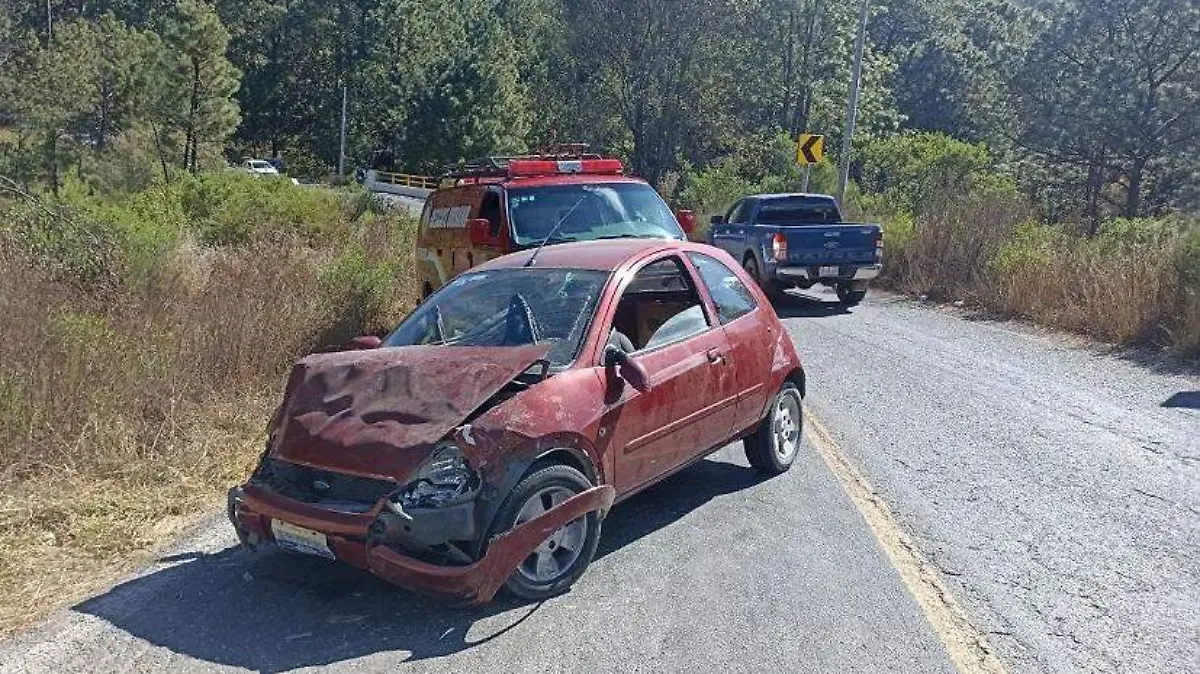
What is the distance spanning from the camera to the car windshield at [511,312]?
5.24m

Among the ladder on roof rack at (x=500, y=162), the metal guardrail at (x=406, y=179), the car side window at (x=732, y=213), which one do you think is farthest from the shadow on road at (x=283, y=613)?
the metal guardrail at (x=406, y=179)

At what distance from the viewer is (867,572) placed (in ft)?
16.3

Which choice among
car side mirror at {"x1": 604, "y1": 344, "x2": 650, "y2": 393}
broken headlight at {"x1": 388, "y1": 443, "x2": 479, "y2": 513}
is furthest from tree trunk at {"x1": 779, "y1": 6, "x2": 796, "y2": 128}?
broken headlight at {"x1": 388, "y1": 443, "x2": 479, "y2": 513}

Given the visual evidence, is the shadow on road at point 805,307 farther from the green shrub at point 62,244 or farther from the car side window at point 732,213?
the green shrub at point 62,244

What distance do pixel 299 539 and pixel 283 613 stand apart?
0.37m

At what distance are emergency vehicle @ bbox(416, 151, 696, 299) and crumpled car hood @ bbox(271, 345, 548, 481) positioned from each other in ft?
13.3

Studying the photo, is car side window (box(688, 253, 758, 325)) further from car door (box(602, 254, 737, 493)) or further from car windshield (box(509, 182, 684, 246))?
car windshield (box(509, 182, 684, 246))

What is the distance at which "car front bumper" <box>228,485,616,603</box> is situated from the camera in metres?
4.16

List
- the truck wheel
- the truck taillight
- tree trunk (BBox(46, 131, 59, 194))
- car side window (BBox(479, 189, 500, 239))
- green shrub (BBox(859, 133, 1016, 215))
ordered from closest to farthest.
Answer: car side window (BBox(479, 189, 500, 239)) < the truck taillight < the truck wheel < green shrub (BBox(859, 133, 1016, 215)) < tree trunk (BBox(46, 131, 59, 194))

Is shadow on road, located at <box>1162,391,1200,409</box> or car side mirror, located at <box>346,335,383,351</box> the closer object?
car side mirror, located at <box>346,335,383,351</box>

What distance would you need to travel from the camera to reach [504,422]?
14.5 feet

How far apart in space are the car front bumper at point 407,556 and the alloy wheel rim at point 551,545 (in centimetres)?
8

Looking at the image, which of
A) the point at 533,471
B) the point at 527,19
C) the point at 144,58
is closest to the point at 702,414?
the point at 533,471

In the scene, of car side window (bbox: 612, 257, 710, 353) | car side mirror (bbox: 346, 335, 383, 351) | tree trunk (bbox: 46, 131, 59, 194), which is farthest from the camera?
tree trunk (bbox: 46, 131, 59, 194)
